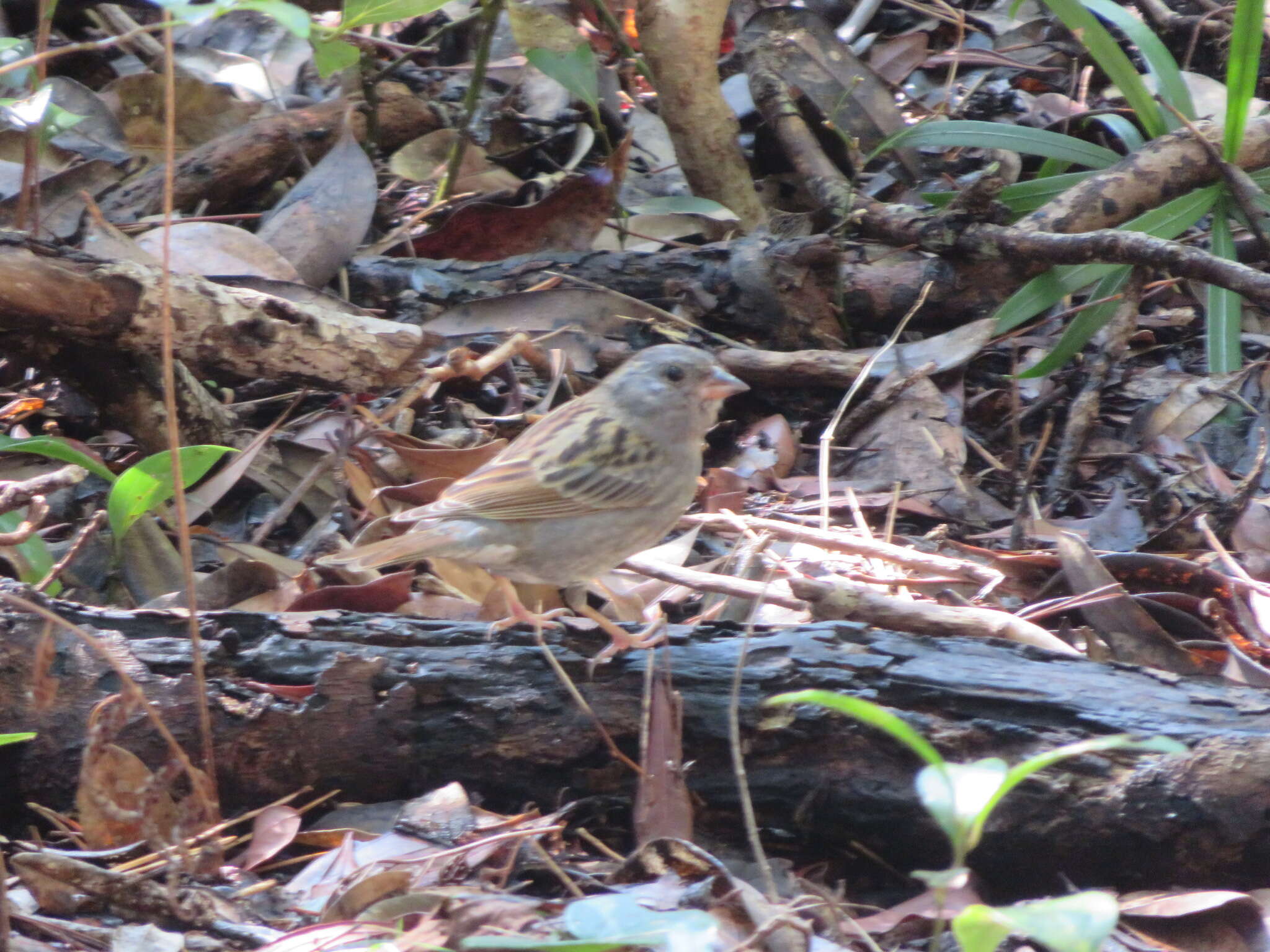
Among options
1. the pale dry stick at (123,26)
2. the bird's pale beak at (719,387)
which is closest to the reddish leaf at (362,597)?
the bird's pale beak at (719,387)

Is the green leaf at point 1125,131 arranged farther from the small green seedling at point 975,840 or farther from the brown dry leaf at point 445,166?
the small green seedling at point 975,840

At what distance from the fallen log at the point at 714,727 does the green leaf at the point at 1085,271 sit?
7.20 ft

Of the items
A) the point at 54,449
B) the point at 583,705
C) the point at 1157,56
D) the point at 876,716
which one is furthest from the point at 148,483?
the point at 1157,56

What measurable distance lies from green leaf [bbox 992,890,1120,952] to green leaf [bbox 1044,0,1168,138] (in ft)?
14.2

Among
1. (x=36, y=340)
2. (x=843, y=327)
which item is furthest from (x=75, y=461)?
(x=843, y=327)

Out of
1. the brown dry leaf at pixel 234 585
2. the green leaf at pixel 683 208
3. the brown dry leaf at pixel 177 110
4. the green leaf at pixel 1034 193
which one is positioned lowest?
the brown dry leaf at pixel 234 585

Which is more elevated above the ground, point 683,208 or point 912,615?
point 683,208

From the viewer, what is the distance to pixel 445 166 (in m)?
5.98

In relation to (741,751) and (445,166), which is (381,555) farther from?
(445,166)

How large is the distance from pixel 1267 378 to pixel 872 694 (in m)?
2.80

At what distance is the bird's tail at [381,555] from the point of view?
131 inches

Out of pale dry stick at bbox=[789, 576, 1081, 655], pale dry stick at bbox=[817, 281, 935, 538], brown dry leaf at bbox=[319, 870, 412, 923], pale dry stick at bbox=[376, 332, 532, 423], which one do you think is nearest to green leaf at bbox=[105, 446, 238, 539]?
pale dry stick at bbox=[376, 332, 532, 423]

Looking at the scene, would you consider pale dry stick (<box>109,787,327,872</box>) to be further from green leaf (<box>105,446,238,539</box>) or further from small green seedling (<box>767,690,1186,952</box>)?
small green seedling (<box>767,690,1186,952</box>)

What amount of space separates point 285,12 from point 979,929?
1.54 metres
